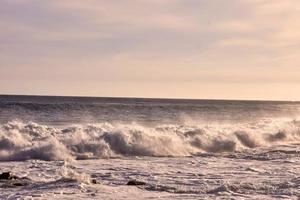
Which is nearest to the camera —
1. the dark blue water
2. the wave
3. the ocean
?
the ocean

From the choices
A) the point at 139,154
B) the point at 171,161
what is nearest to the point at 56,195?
the point at 171,161

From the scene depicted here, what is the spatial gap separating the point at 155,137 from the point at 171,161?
6.19m

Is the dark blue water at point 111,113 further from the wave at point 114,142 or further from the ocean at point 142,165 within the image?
the ocean at point 142,165

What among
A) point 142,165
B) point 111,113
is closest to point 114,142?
point 142,165

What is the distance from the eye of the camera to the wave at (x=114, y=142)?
22000 millimetres

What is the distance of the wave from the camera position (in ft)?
72.2

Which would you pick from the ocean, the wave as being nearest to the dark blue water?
the wave

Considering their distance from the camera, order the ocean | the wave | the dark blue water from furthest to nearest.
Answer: the dark blue water → the wave → the ocean

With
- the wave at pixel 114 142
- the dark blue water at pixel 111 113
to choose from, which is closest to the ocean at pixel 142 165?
the wave at pixel 114 142

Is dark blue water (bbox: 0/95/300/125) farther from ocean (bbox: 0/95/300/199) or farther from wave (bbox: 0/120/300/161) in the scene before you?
ocean (bbox: 0/95/300/199)

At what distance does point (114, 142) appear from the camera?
25234 millimetres

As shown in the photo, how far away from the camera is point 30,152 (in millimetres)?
21531

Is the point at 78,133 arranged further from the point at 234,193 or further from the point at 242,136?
the point at 234,193

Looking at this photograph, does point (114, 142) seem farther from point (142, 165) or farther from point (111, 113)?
point (111, 113)
